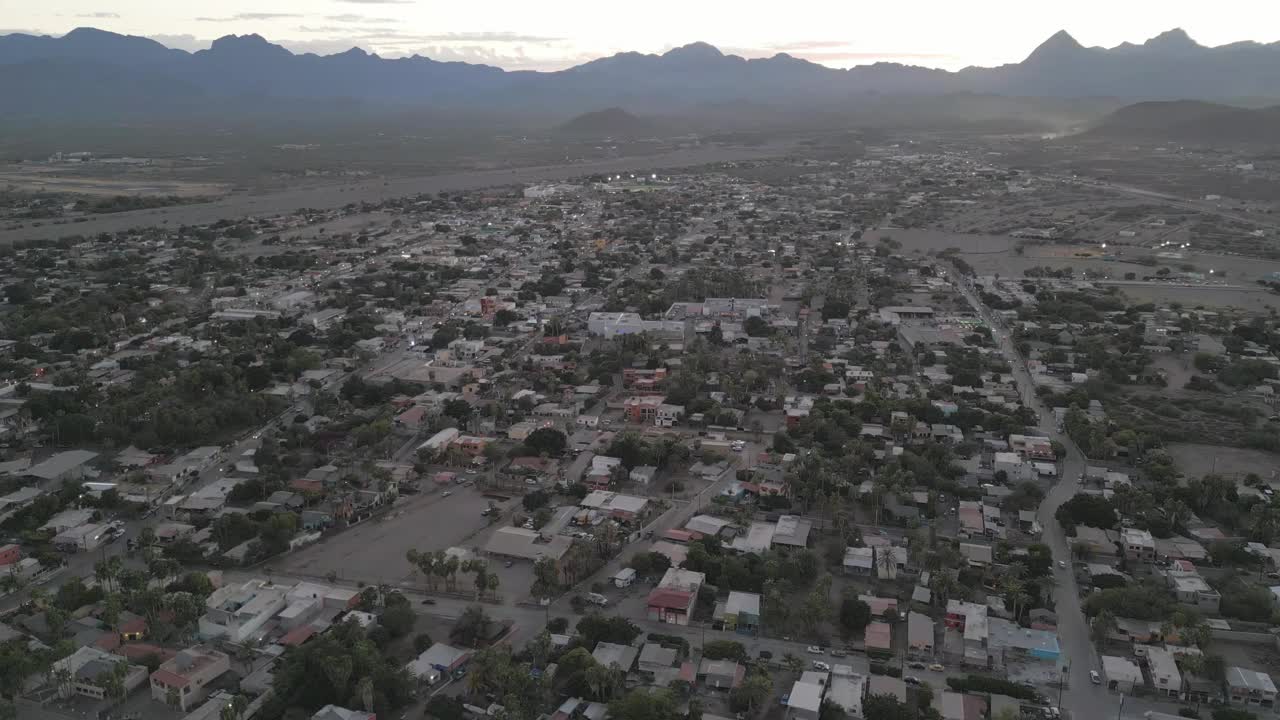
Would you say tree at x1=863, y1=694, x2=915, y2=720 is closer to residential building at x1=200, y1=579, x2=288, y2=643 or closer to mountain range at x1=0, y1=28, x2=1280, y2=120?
residential building at x1=200, y1=579, x2=288, y2=643

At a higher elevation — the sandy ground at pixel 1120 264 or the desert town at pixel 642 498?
the sandy ground at pixel 1120 264

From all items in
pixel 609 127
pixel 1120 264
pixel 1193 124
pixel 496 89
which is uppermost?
pixel 496 89

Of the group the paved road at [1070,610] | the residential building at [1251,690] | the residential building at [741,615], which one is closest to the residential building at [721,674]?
the residential building at [741,615]

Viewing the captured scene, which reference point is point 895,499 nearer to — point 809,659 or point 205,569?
point 809,659

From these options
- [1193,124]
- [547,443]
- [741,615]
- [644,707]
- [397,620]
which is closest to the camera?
[644,707]

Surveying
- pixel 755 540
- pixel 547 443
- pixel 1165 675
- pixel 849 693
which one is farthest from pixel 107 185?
pixel 1165 675

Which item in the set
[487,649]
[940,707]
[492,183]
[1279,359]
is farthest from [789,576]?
[492,183]

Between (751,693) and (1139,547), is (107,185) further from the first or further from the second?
(1139,547)

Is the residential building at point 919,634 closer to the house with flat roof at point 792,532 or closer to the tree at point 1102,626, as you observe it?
the tree at point 1102,626
